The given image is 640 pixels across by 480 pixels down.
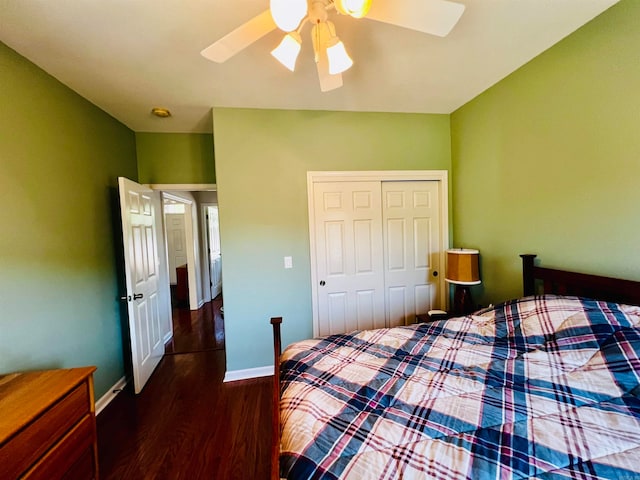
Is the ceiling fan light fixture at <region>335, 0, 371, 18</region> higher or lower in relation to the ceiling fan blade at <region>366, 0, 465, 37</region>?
lower

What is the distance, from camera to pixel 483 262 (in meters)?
2.62

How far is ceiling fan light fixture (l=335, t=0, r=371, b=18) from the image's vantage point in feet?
3.37

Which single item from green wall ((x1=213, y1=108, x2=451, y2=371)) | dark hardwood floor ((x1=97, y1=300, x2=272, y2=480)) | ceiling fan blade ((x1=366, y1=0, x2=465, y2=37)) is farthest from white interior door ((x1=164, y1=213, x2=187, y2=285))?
ceiling fan blade ((x1=366, y1=0, x2=465, y2=37))

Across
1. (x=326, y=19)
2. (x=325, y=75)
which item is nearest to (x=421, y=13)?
(x=326, y=19)

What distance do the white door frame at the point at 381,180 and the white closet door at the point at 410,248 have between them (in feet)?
0.17

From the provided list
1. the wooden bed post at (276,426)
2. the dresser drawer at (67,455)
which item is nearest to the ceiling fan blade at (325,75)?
the wooden bed post at (276,426)

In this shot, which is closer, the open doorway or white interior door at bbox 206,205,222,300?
the open doorway

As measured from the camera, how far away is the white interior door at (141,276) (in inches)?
93.8

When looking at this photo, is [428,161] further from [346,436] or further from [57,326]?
[57,326]

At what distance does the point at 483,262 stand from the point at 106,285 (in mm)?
3480

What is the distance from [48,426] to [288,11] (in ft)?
6.41

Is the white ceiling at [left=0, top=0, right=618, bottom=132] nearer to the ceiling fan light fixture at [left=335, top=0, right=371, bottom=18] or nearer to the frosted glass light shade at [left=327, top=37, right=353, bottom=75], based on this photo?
the frosted glass light shade at [left=327, top=37, right=353, bottom=75]

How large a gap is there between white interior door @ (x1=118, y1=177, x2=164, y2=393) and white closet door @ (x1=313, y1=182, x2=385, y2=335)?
5.48ft

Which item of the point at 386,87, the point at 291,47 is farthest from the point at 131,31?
the point at 386,87
